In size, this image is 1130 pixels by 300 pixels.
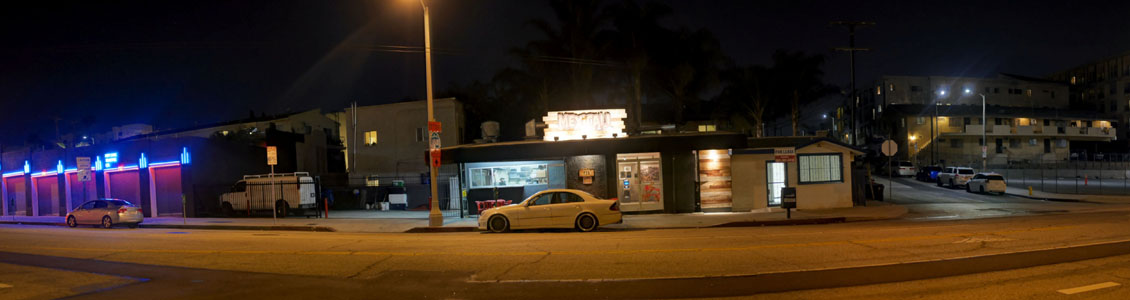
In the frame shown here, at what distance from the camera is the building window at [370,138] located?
3984 centimetres

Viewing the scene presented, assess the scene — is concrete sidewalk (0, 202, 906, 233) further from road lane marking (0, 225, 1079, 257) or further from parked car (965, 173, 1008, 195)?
parked car (965, 173, 1008, 195)

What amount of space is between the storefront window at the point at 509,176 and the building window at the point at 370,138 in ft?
65.4

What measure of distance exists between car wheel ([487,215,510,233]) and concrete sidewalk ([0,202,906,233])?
1.53m

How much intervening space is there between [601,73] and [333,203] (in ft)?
55.6

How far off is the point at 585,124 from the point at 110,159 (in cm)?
2450

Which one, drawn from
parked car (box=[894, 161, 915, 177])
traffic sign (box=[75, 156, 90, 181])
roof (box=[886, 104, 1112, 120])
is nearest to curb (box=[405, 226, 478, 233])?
traffic sign (box=[75, 156, 90, 181])

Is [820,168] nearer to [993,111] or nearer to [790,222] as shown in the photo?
[790,222]

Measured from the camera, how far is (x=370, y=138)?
1578 inches

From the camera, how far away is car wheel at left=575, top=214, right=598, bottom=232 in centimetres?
1570

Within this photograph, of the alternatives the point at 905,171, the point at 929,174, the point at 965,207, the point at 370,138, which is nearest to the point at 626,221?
the point at 965,207

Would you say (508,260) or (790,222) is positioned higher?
(508,260)

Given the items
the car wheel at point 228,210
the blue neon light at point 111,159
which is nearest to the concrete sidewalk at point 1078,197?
the car wheel at point 228,210

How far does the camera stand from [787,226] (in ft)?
56.1

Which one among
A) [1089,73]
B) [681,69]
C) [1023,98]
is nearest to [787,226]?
[681,69]
